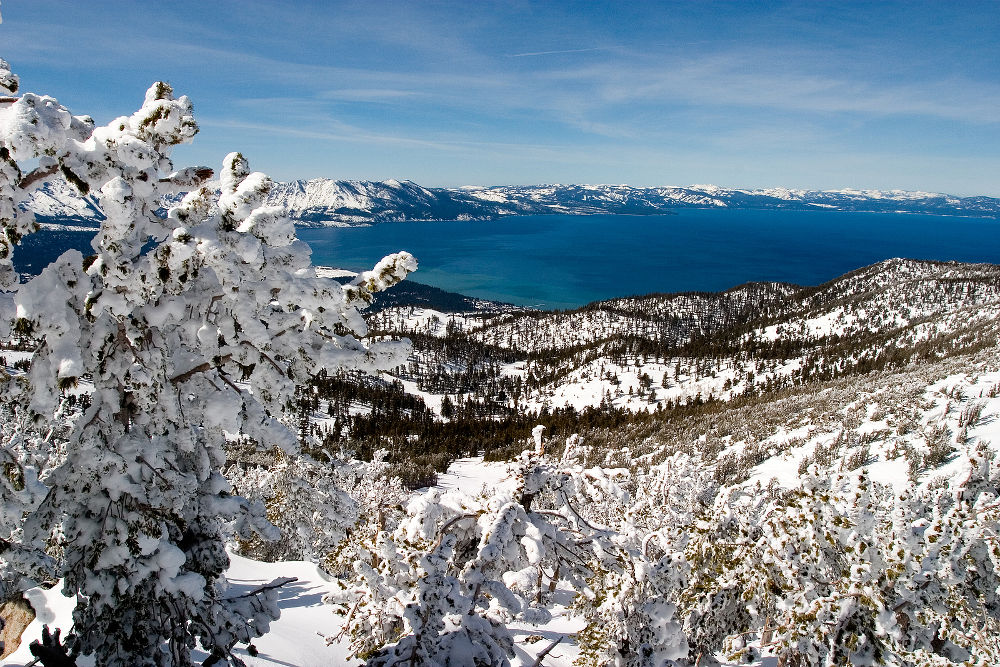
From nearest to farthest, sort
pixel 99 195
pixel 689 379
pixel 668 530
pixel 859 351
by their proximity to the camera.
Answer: pixel 99 195 < pixel 668 530 < pixel 859 351 < pixel 689 379

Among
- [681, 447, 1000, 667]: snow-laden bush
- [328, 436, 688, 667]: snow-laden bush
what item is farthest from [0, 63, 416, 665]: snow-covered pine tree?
[681, 447, 1000, 667]: snow-laden bush

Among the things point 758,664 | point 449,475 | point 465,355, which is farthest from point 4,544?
point 465,355

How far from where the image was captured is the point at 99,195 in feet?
11.9

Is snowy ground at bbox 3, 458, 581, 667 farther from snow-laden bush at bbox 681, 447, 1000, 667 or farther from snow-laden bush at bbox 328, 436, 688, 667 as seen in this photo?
snow-laden bush at bbox 681, 447, 1000, 667

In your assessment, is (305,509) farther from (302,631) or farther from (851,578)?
(851,578)

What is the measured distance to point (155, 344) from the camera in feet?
13.9

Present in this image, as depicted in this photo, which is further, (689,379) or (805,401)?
(689,379)

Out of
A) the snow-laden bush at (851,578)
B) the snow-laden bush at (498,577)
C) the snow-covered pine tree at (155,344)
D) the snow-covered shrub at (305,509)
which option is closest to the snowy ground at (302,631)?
the snow-laden bush at (498,577)

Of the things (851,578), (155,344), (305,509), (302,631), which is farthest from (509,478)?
(305,509)

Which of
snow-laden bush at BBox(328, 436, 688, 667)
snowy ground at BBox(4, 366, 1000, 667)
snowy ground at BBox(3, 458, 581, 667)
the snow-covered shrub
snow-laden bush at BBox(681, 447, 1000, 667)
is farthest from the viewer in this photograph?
the snow-covered shrub

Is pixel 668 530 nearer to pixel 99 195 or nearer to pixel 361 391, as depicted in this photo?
pixel 99 195

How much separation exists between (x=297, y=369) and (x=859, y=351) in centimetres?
16323

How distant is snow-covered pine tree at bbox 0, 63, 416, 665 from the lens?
12.3ft

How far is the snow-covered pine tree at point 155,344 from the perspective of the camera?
3.75 m
